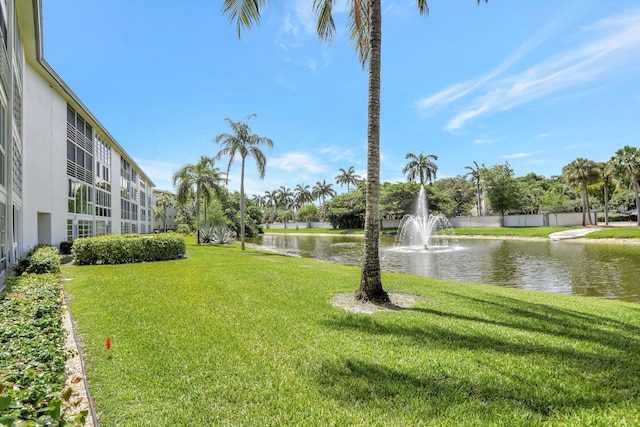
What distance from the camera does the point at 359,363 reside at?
4188 mm

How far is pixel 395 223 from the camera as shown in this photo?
61844mm

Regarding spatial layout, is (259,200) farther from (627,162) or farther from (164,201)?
(627,162)

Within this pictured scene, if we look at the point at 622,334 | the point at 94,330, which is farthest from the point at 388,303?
the point at 94,330

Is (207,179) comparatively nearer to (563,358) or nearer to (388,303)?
(388,303)

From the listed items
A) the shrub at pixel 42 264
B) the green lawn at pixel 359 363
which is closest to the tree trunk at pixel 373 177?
the green lawn at pixel 359 363

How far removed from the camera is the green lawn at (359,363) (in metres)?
3.15

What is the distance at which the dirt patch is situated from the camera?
6938mm

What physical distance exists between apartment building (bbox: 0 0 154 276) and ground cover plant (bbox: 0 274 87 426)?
18.9 ft

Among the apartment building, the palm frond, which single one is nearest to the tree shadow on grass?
the palm frond

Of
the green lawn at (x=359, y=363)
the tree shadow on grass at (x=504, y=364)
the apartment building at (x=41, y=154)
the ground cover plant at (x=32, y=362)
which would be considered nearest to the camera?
the ground cover plant at (x=32, y=362)

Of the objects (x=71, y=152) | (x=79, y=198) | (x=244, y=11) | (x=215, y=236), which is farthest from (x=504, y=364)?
(x=215, y=236)

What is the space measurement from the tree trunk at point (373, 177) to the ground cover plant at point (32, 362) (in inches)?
220

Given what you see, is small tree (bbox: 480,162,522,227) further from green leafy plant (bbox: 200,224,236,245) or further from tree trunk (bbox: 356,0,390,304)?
tree trunk (bbox: 356,0,390,304)

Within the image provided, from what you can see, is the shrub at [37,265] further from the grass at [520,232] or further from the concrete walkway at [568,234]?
the grass at [520,232]
